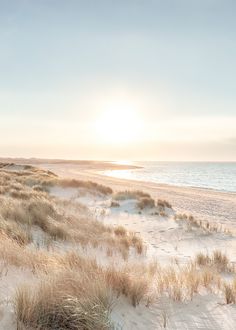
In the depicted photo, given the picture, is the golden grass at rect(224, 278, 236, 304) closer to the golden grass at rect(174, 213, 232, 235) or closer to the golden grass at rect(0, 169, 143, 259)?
the golden grass at rect(0, 169, 143, 259)

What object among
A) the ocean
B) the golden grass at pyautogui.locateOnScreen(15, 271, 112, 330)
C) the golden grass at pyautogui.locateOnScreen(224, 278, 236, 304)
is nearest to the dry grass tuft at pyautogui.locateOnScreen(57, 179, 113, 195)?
the golden grass at pyautogui.locateOnScreen(224, 278, 236, 304)

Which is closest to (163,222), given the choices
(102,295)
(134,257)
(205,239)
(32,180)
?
(205,239)

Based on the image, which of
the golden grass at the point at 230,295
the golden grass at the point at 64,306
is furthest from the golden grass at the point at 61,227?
the golden grass at the point at 230,295

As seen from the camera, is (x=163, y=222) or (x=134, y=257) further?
(x=163, y=222)

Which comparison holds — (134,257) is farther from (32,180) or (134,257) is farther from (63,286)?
(32,180)

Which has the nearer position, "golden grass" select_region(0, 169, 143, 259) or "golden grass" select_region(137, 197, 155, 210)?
"golden grass" select_region(0, 169, 143, 259)

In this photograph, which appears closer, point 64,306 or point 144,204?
point 64,306

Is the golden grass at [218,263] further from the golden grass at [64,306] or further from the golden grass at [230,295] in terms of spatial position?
the golden grass at [64,306]

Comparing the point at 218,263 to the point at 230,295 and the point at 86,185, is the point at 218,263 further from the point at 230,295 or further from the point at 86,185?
the point at 86,185

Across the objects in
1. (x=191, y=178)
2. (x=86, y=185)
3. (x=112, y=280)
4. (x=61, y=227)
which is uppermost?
(x=112, y=280)

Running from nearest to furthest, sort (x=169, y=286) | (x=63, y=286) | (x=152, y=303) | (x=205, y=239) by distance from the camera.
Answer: (x=63, y=286)
(x=152, y=303)
(x=169, y=286)
(x=205, y=239)

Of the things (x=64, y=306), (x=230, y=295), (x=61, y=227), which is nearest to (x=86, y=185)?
(x=61, y=227)

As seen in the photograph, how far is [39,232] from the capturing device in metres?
Answer: 7.80

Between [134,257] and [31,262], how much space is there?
3313 millimetres
